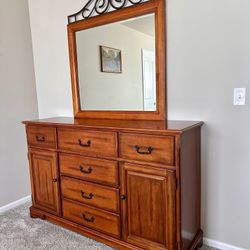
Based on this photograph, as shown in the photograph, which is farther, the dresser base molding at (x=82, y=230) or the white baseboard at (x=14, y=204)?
the white baseboard at (x=14, y=204)

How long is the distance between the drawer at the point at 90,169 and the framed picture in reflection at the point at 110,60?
0.86 m

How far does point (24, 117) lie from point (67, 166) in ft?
3.48

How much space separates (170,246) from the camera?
1.57 m

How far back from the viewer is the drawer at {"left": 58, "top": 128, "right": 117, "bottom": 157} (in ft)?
5.64

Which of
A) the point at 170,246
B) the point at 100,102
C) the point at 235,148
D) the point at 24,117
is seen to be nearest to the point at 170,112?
the point at 235,148

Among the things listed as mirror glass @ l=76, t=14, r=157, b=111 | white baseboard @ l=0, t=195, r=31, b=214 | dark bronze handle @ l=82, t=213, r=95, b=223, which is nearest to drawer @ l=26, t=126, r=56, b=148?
mirror glass @ l=76, t=14, r=157, b=111

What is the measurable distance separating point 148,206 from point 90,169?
53 centimetres

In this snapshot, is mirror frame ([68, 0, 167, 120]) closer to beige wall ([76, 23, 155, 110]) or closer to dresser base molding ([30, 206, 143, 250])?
beige wall ([76, 23, 155, 110])

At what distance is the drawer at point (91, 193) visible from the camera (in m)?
1.78

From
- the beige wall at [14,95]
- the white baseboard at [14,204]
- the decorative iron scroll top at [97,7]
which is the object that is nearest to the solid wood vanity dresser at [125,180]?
the beige wall at [14,95]

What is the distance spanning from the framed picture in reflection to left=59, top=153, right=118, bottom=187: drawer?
859 millimetres

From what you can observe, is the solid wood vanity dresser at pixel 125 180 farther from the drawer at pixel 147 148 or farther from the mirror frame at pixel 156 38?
the mirror frame at pixel 156 38

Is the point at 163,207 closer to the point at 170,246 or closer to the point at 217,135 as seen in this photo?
the point at 170,246

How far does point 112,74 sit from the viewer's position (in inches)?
86.7
